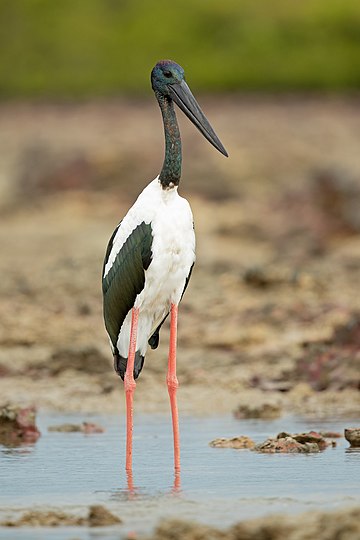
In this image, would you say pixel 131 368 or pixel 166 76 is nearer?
pixel 131 368

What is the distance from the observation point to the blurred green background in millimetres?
32156

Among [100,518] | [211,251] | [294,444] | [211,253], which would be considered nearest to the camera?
[100,518]

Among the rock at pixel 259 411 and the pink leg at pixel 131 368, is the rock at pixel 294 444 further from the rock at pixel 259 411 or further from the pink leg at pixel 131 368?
the rock at pixel 259 411

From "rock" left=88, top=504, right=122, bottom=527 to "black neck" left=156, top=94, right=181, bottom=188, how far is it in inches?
91.6

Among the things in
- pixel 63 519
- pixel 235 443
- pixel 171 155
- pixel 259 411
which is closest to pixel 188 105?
pixel 171 155

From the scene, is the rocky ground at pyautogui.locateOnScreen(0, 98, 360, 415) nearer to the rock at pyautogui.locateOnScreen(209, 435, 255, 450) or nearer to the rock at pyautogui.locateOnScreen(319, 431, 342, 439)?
the rock at pyautogui.locateOnScreen(319, 431, 342, 439)

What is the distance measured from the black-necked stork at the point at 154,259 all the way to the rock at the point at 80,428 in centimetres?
76

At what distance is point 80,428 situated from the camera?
31.7 ft

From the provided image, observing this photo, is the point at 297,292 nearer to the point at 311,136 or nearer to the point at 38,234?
the point at 38,234

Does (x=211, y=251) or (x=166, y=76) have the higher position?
(x=211, y=251)

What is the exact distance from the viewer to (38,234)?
1981cm

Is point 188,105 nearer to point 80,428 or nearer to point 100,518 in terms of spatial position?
point 80,428

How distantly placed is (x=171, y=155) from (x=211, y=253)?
973cm

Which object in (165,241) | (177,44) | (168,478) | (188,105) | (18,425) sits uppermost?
(177,44)
